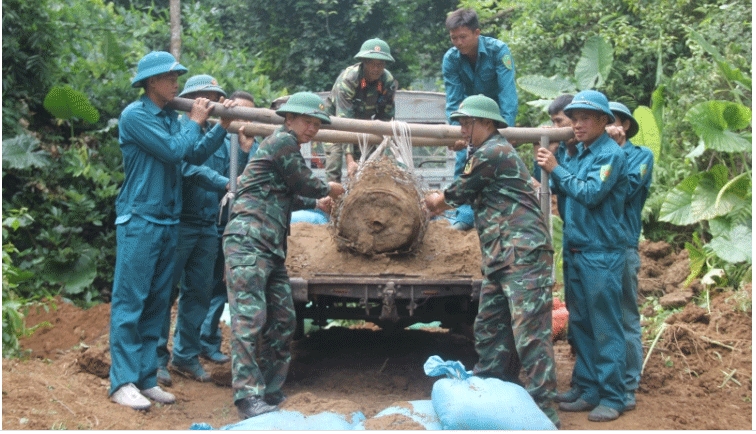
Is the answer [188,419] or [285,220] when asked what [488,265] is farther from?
[188,419]

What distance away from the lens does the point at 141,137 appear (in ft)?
18.4

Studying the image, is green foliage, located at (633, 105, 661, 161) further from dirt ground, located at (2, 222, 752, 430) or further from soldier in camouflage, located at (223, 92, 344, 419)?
soldier in camouflage, located at (223, 92, 344, 419)

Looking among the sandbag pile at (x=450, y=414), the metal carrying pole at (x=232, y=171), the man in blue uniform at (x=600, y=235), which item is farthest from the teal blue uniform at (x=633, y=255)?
the metal carrying pole at (x=232, y=171)

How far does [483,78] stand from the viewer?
730cm

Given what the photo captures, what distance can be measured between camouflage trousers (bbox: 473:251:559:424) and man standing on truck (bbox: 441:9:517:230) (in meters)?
1.70

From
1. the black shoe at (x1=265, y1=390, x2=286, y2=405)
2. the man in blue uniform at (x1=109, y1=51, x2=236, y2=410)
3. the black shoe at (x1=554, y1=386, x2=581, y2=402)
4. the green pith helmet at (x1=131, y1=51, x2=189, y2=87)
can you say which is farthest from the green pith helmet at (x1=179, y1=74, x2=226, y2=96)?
the black shoe at (x1=554, y1=386, x2=581, y2=402)

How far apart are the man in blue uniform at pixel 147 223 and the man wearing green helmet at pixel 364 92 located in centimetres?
171

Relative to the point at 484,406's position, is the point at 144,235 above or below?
above

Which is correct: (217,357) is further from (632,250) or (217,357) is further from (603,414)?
(632,250)

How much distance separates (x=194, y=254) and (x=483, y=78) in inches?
108

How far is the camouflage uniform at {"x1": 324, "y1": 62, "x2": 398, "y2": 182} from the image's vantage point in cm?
733

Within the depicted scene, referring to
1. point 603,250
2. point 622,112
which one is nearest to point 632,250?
point 603,250

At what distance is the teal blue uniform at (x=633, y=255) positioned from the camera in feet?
18.7

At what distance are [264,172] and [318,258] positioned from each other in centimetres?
109
